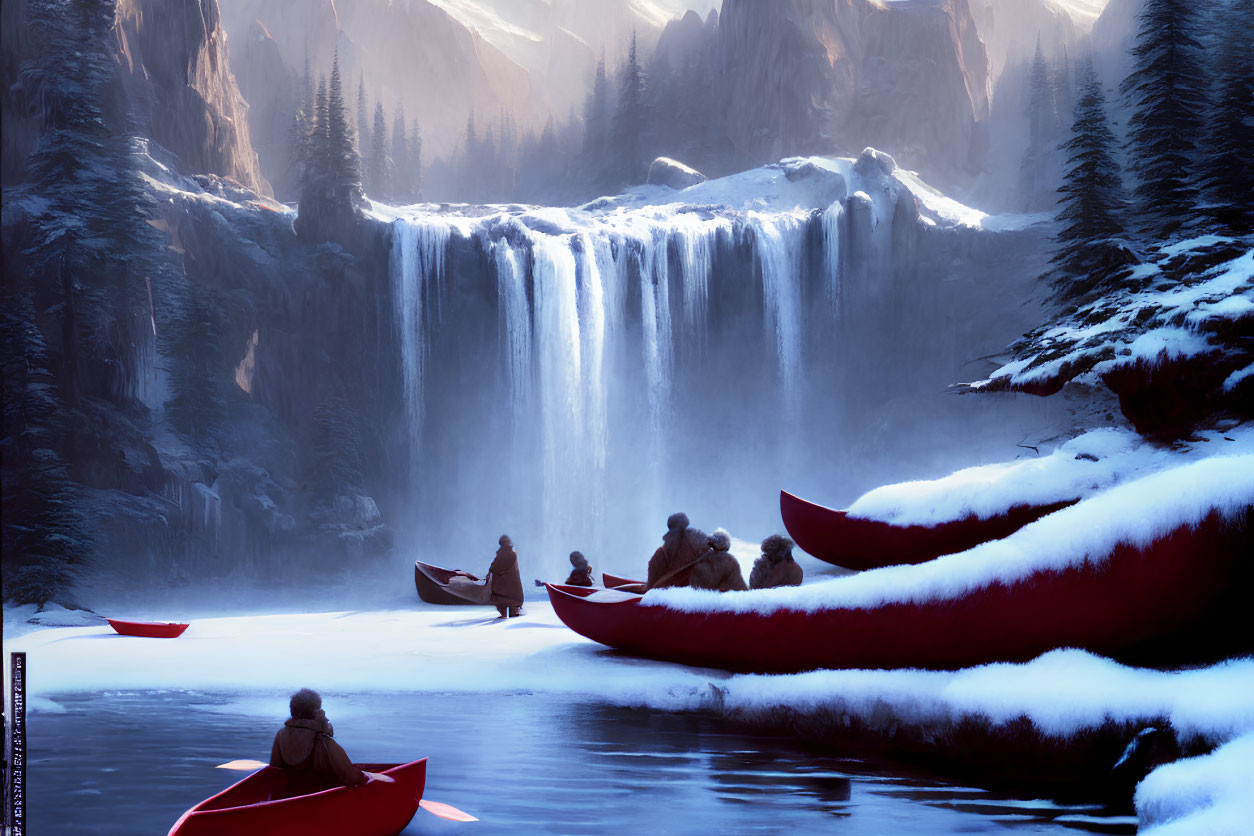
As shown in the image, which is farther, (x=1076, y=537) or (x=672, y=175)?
(x=672, y=175)

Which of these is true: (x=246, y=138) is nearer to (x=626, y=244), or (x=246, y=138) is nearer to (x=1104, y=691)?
(x=626, y=244)

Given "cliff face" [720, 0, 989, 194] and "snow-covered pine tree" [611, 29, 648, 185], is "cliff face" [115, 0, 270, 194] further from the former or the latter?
"cliff face" [720, 0, 989, 194]

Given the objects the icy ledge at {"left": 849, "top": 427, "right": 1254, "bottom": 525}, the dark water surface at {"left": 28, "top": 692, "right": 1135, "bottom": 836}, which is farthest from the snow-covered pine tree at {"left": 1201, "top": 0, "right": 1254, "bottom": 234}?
the dark water surface at {"left": 28, "top": 692, "right": 1135, "bottom": 836}

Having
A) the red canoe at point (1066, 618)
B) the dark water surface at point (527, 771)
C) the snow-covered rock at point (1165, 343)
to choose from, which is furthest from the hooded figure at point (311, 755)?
the snow-covered rock at point (1165, 343)

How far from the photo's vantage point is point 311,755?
3635 millimetres

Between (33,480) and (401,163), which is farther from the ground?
(401,163)

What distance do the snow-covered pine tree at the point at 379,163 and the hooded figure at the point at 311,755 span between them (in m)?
24.2

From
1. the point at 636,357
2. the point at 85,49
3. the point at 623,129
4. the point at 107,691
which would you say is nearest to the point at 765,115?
the point at 623,129

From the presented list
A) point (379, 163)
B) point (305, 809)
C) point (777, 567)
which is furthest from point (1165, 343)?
point (379, 163)

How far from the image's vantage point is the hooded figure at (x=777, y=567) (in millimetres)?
6980

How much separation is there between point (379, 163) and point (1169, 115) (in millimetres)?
20043

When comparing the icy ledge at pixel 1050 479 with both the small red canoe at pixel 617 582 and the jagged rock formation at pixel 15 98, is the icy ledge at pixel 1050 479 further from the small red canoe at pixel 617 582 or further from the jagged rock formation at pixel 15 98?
the jagged rock formation at pixel 15 98

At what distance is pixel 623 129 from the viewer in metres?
29.3

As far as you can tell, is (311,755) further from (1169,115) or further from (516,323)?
(516,323)
